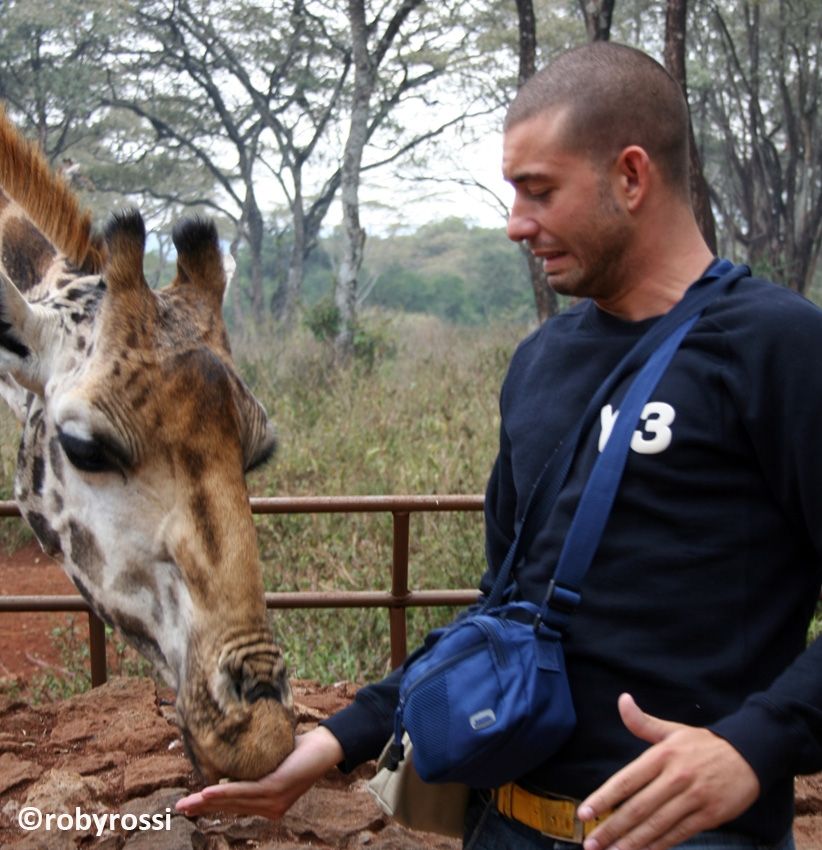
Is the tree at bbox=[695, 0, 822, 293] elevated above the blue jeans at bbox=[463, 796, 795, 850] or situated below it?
above

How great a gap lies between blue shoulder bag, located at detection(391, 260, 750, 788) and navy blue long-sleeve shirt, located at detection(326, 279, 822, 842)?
41 mm

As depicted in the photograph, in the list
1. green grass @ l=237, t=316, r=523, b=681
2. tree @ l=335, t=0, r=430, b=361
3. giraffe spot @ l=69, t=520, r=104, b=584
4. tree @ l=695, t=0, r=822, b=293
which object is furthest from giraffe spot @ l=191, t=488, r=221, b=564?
tree @ l=695, t=0, r=822, b=293

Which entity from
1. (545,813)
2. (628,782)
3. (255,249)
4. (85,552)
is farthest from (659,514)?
(255,249)

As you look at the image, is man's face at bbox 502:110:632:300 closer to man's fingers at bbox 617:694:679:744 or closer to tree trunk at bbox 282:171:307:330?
man's fingers at bbox 617:694:679:744

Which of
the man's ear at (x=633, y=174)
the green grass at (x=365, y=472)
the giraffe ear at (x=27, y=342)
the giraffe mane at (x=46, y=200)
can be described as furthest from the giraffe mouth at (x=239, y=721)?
the green grass at (x=365, y=472)

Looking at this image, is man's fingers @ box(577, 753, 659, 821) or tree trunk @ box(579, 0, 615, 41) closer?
man's fingers @ box(577, 753, 659, 821)

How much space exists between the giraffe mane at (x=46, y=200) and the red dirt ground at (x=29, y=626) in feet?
7.60

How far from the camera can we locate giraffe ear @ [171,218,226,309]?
2934 millimetres

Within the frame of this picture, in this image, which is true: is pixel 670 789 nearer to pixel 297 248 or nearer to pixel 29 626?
pixel 29 626

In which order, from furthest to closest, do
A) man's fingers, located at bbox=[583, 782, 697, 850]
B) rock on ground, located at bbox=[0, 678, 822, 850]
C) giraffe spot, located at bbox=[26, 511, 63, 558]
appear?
rock on ground, located at bbox=[0, 678, 822, 850] → giraffe spot, located at bbox=[26, 511, 63, 558] → man's fingers, located at bbox=[583, 782, 697, 850]

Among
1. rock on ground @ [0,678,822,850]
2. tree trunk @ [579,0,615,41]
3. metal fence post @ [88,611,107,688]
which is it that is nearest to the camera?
rock on ground @ [0,678,822,850]

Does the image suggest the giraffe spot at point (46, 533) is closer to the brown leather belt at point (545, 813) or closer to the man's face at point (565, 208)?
the brown leather belt at point (545, 813)

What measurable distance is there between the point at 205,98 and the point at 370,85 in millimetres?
8491

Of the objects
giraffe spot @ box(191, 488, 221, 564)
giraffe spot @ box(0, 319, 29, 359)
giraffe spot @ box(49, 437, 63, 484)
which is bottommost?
giraffe spot @ box(191, 488, 221, 564)
